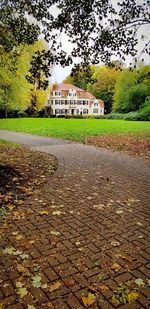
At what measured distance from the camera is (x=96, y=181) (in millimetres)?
7785

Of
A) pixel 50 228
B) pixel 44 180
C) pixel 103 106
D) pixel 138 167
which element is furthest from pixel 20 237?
pixel 103 106

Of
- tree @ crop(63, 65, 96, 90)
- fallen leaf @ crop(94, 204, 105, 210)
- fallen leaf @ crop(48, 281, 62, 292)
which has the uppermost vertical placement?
tree @ crop(63, 65, 96, 90)

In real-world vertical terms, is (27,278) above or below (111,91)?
below

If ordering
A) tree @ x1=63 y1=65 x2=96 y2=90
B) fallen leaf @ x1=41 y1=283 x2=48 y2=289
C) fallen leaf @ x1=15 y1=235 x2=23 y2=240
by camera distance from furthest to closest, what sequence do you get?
tree @ x1=63 y1=65 x2=96 y2=90, fallen leaf @ x1=15 y1=235 x2=23 y2=240, fallen leaf @ x1=41 y1=283 x2=48 y2=289

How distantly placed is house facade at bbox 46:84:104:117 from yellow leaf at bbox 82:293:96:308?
73.6 meters

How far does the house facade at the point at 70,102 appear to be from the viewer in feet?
250

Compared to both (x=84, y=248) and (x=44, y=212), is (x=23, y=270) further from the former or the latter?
(x=44, y=212)

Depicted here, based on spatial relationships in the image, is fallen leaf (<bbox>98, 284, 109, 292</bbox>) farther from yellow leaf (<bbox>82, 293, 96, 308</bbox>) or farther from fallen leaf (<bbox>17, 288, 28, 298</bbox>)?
fallen leaf (<bbox>17, 288, 28, 298</bbox>)

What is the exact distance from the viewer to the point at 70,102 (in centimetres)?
7762

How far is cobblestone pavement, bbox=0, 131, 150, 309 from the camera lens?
9.63ft

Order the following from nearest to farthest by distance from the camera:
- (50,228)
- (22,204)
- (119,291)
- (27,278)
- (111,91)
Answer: (119,291), (27,278), (50,228), (22,204), (111,91)

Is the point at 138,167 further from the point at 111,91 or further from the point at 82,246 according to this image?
the point at 111,91

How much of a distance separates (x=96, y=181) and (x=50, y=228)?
3.39m

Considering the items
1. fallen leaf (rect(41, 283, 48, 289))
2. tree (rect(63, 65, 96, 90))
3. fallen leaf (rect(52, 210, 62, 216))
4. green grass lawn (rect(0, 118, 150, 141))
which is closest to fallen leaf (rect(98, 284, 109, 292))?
fallen leaf (rect(41, 283, 48, 289))
